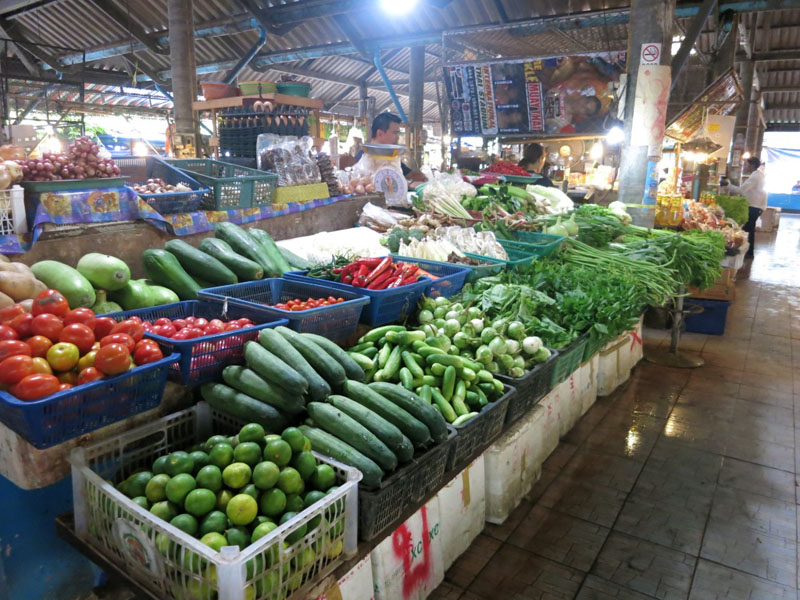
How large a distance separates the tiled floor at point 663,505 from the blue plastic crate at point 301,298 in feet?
4.46

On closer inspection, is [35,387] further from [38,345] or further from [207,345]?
[207,345]

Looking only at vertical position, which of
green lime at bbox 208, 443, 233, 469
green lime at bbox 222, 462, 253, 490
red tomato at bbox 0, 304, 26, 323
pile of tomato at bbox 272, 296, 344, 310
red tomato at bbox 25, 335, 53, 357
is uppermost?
red tomato at bbox 0, 304, 26, 323

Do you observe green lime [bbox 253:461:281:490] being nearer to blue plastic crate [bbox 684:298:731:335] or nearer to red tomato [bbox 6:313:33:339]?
red tomato [bbox 6:313:33:339]

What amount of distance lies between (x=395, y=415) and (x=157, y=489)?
0.93 m

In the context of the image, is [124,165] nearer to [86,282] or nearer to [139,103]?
[86,282]

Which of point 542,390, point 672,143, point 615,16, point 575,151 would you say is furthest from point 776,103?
point 542,390

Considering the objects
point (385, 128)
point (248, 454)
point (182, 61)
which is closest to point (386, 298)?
point (248, 454)

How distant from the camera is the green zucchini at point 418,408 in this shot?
2307 mm

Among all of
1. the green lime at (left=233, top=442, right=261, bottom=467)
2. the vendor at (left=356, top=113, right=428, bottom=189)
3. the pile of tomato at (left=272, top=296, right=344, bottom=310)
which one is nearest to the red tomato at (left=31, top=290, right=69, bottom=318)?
the green lime at (left=233, top=442, right=261, bottom=467)

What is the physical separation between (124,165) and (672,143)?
11.8 m

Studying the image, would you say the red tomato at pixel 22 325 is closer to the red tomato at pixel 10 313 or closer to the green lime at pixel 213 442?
the red tomato at pixel 10 313

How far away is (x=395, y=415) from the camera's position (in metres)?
2.24

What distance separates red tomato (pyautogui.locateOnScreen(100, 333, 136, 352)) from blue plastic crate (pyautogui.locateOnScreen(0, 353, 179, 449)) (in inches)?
3.7

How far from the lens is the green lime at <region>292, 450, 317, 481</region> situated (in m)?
1.87
